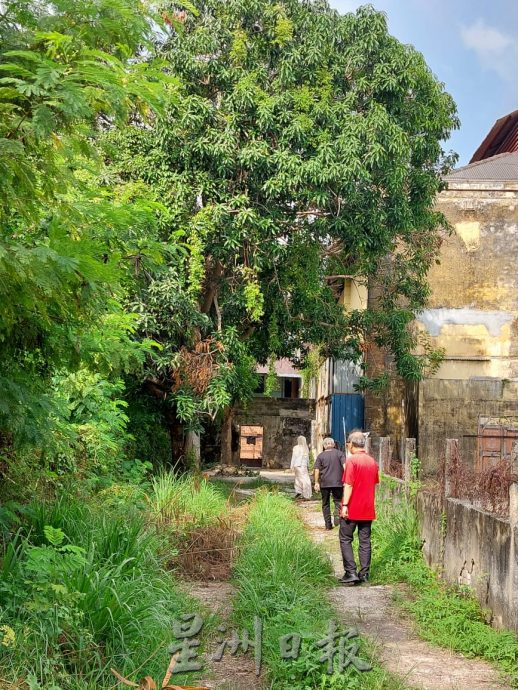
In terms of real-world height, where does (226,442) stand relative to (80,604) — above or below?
above

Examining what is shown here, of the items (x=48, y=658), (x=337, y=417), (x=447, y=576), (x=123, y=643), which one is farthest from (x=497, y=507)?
(x=337, y=417)

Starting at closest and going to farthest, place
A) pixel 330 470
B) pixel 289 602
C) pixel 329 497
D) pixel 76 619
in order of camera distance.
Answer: pixel 76 619 < pixel 289 602 < pixel 330 470 < pixel 329 497

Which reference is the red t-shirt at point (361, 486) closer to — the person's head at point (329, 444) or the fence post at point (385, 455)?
the person's head at point (329, 444)

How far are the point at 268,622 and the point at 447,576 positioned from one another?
270 centimetres

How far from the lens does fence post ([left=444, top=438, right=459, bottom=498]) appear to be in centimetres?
905

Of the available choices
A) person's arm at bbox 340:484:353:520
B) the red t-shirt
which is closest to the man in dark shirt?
the red t-shirt

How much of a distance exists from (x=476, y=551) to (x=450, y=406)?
44.8 feet

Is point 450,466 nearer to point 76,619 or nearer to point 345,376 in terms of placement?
point 76,619

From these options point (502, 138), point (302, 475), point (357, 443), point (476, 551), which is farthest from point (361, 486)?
point (502, 138)

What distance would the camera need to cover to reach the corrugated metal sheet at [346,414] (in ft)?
83.9

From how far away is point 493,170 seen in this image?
2731 centimetres

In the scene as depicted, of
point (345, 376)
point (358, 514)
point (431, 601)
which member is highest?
point (345, 376)

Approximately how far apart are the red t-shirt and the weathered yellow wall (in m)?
15.3

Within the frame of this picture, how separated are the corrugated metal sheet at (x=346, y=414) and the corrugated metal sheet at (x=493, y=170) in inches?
294
